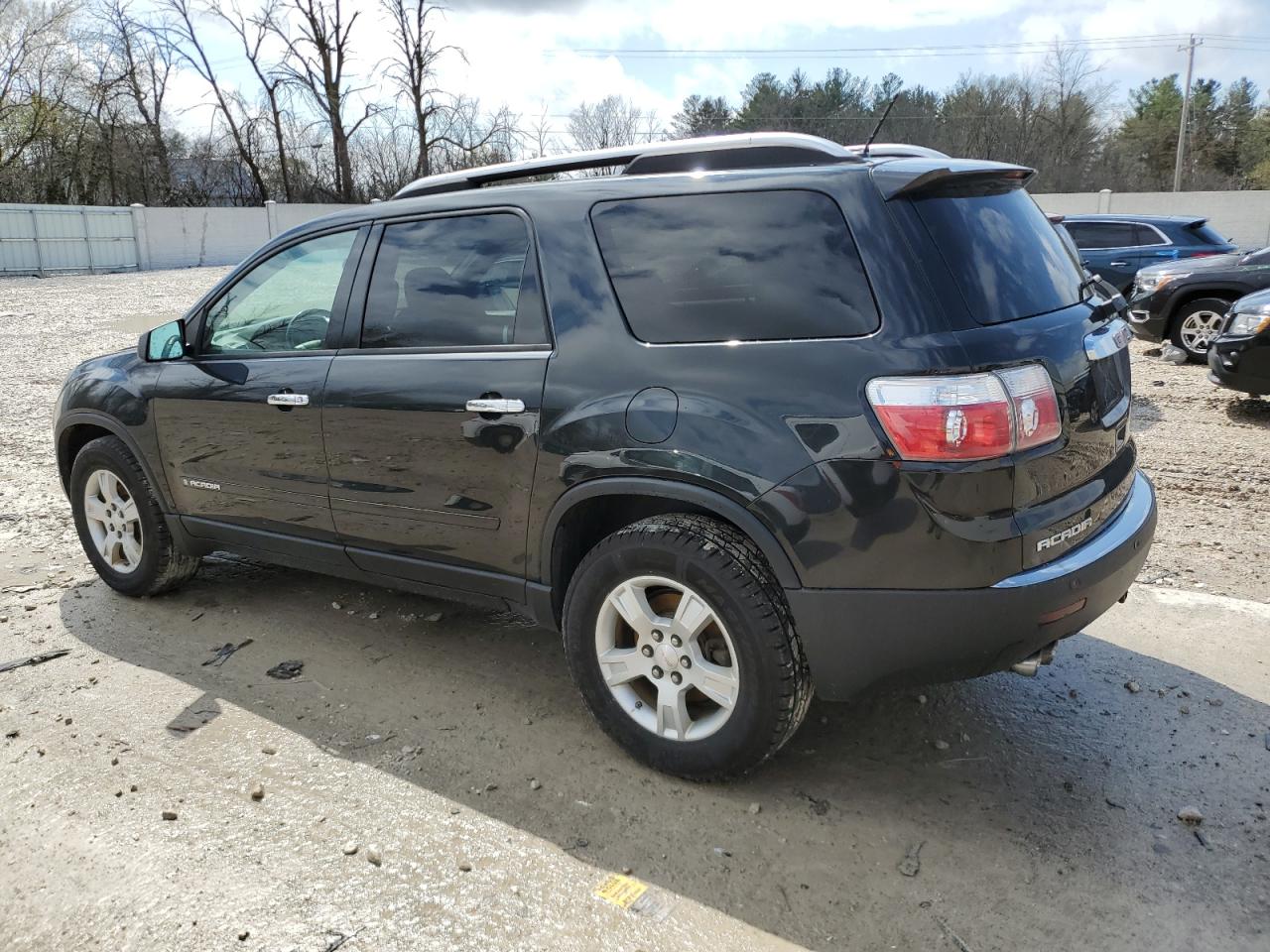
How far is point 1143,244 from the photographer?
13.8 m

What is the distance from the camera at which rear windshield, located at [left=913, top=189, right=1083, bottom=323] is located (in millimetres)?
2750

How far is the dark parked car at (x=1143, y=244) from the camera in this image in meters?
13.6

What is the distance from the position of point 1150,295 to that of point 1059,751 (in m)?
9.44

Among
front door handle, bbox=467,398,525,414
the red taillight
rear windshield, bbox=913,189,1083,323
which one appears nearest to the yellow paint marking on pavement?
the red taillight

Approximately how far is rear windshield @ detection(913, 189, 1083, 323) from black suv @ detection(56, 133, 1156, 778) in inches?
0.5

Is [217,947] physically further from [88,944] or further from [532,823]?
[532,823]

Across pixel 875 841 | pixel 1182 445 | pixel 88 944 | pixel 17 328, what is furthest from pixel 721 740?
pixel 17 328

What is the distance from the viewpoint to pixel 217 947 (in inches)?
96.0

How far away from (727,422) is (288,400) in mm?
2022

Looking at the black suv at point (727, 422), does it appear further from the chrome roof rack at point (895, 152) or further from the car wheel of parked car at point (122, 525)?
the car wheel of parked car at point (122, 525)

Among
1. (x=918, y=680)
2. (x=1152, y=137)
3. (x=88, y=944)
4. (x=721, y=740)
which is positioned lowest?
(x=88, y=944)

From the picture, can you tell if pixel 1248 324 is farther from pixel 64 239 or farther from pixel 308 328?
pixel 64 239

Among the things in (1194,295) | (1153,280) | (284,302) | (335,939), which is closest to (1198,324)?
(1194,295)

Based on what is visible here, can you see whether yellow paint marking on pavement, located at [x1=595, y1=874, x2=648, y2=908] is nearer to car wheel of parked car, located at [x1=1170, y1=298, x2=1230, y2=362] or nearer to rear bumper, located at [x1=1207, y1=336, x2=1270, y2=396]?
rear bumper, located at [x1=1207, y1=336, x2=1270, y2=396]
